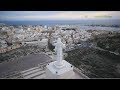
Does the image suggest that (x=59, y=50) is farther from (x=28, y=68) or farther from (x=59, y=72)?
(x=28, y=68)

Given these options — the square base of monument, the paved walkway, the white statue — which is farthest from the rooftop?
the white statue

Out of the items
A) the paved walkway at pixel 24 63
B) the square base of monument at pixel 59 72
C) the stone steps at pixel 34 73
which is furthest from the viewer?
the paved walkway at pixel 24 63

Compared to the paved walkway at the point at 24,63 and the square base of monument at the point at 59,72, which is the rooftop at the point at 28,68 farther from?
the square base of monument at the point at 59,72

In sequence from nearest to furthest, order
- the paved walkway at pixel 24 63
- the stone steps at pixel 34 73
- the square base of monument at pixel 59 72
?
the square base of monument at pixel 59 72 → the stone steps at pixel 34 73 → the paved walkway at pixel 24 63

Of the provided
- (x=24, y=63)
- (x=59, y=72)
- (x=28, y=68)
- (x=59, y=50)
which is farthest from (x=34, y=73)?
(x=59, y=50)

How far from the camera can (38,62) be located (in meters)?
3.08

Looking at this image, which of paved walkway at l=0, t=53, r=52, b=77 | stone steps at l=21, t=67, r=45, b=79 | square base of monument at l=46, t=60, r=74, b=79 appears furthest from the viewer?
paved walkway at l=0, t=53, r=52, b=77

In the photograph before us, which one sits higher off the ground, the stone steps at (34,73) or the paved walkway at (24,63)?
the paved walkway at (24,63)

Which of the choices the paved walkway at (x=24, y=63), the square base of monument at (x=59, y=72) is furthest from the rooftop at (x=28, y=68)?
the square base of monument at (x=59, y=72)

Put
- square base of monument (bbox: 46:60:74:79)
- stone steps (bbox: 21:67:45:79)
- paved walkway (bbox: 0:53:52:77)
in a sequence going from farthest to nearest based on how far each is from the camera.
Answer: paved walkway (bbox: 0:53:52:77), stone steps (bbox: 21:67:45:79), square base of monument (bbox: 46:60:74:79)

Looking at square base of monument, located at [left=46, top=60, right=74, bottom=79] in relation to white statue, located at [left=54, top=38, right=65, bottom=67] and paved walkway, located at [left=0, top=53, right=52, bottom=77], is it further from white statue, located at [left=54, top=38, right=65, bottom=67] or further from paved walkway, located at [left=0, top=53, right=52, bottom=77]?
paved walkway, located at [left=0, top=53, right=52, bottom=77]

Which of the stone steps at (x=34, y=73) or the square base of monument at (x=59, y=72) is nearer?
the square base of monument at (x=59, y=72)

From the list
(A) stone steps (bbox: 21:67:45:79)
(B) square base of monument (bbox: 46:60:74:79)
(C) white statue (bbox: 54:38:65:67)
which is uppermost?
(C) white statue (bbox: 54:38:65:67)
